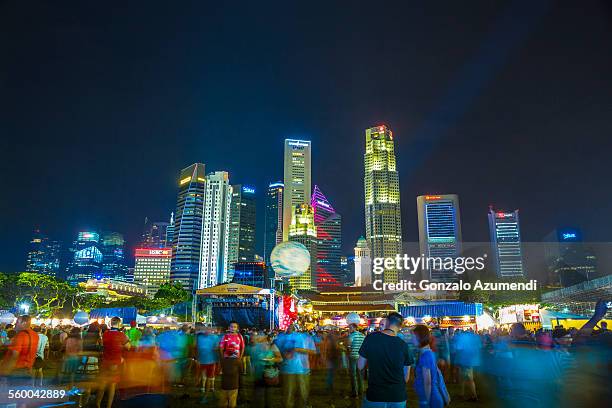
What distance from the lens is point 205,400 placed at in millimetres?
11461

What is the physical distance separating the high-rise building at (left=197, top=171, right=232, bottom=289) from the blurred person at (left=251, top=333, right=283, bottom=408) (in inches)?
6592

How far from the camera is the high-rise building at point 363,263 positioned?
612 feet

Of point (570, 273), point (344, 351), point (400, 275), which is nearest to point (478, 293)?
point (344, 351)

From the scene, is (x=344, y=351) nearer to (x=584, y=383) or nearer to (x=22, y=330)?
(x=584, y=383)

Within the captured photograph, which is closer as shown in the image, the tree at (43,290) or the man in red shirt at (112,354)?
the man in red shirt at (112,354)

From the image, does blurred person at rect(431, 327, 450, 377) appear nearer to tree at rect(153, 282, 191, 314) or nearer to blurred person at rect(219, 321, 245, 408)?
blurred person at rect(219, 321, 245, 408)

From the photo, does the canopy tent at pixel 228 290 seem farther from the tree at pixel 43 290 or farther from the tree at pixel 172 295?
the tree at pixel 172 295

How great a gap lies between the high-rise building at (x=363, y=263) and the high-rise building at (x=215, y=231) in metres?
52.9

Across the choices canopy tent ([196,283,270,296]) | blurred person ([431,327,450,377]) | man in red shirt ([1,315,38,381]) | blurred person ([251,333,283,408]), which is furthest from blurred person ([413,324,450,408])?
canopy tent ([196,283,270,296])

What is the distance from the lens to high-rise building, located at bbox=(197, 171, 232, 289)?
577 ft

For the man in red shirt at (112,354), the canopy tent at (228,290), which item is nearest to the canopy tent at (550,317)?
the canopy tent at (228,290)

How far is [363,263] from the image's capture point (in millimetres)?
186500

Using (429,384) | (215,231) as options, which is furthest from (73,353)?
(215,231)

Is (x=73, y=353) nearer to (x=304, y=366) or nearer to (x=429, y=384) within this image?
(x=304, y=366)
